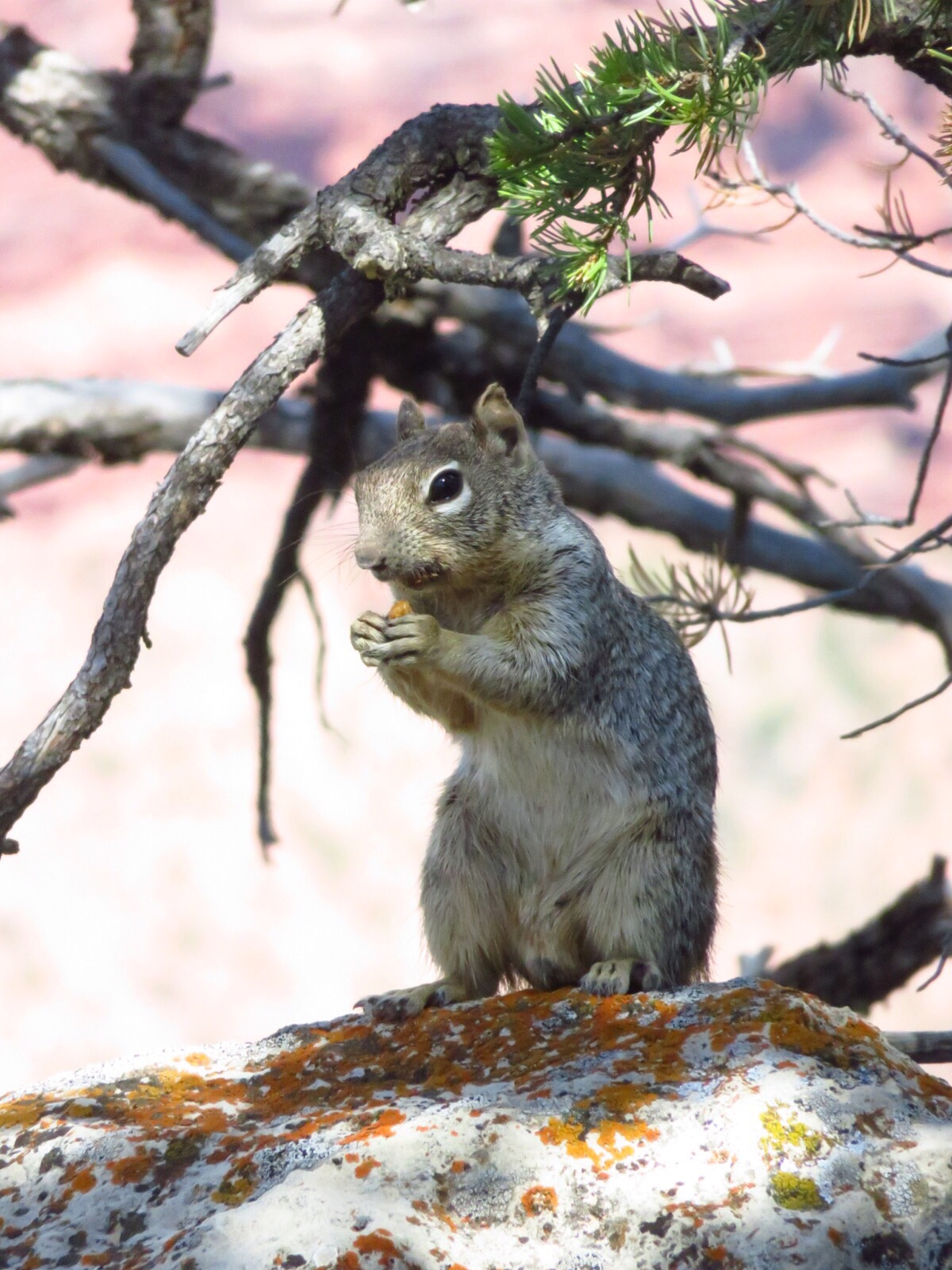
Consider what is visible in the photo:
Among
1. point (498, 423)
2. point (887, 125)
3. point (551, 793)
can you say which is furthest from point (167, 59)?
point (551, 793)

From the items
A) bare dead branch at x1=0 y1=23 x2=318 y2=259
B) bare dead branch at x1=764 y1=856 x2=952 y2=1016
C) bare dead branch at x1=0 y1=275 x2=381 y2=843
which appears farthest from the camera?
bare dead branch at x1=0 y1=23 x2=318 y2=259

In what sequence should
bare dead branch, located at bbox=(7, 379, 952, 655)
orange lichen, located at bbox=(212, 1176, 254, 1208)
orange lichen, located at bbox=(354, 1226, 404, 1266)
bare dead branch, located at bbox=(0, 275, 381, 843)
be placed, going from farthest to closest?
1. bare dead branch, located at bbox=(7, 379, 952, 655)
2. bare dead branch, located at bbox=(0, 275, 381, 843)
3. orange lichen, located at bbox=(212, 1176, 254, 1208)
4. orange lichen, located at bbox=(354, 1226, 404, 1266)

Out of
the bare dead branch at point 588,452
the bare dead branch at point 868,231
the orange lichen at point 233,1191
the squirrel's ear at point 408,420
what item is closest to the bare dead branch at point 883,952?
the bare dead branch at point 588,452

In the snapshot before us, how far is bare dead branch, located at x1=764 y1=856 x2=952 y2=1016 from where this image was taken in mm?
5109

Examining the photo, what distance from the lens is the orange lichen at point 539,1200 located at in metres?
2.15

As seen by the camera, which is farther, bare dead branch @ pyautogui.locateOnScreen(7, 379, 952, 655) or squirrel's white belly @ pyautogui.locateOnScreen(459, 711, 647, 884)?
bare dead branch @ pyautogui.locateOnScreen(7, 379, 952, 655)

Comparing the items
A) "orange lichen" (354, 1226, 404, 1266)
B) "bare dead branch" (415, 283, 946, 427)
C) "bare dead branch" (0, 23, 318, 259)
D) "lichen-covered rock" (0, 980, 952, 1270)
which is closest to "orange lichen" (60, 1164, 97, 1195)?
"lichen-covered rock" (0, 980, 952, 1270)

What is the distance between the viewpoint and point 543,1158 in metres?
2.22

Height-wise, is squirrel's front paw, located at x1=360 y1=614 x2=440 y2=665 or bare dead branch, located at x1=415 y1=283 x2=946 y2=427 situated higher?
bare dead branch, located at x1=415 y1=283 x2=946 y2=427

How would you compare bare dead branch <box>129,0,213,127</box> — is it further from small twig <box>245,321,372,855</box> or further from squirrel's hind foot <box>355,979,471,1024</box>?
squirrel's hind foot <box>355,979,471,1024</box>

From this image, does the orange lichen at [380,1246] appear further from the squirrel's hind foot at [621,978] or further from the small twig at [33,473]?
the small twig at [33,473]

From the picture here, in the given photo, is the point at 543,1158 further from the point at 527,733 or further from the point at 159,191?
the point at 159,191

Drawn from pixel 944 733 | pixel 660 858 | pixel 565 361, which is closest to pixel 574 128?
pixel 660 858

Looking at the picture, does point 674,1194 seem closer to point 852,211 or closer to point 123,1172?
point 123,1172
